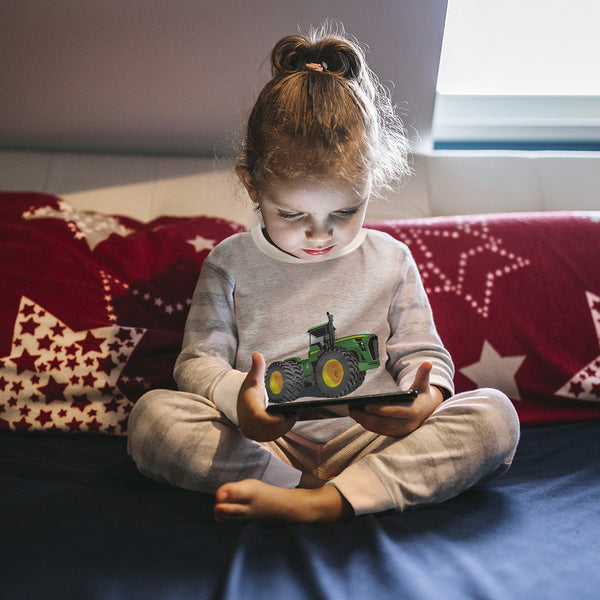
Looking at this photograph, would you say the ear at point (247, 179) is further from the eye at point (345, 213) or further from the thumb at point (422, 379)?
the thumb at point (422, 379)

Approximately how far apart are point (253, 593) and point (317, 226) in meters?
0.47

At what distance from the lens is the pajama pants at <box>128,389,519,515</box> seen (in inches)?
26.9

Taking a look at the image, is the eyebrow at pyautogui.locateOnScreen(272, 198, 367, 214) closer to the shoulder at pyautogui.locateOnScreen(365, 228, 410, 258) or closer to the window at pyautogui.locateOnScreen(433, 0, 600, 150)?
the shoulder at pyautogui.locateOnScreen(365, 228, 410, 258)

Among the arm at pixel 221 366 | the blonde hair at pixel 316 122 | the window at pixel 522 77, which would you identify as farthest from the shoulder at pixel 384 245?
the window at pixel 522 77

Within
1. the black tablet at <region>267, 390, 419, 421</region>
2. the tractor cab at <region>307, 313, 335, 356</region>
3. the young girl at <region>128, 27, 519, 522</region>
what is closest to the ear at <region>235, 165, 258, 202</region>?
the young girl at <region>128, 27, 519, 522</region>

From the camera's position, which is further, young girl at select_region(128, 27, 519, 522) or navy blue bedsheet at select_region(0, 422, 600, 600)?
young girl at select_region(128, 27, 519, 522)

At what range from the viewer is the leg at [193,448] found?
28.6 inches

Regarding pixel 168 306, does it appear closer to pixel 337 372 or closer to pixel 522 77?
pixel 337 372

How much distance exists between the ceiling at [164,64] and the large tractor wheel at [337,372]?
660 millimetres

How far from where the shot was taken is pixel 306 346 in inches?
35.5

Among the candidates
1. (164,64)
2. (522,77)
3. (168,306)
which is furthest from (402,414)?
(522,77)

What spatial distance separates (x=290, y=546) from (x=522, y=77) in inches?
60.2

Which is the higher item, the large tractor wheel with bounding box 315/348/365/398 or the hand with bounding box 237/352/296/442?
the large tractor wheel with bounding box 315/348/365/398

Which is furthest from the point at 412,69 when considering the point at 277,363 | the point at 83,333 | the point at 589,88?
the point at 83,333
